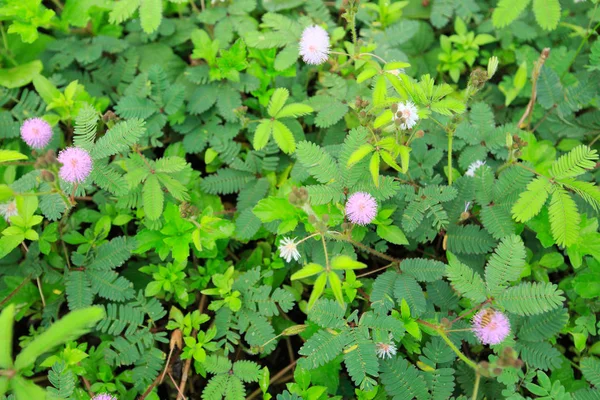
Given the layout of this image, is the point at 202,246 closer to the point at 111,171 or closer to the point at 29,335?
the point at 111,171

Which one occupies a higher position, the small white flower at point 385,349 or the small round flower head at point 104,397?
the small white flower at point 385,349

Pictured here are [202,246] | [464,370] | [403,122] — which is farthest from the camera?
[202,246]

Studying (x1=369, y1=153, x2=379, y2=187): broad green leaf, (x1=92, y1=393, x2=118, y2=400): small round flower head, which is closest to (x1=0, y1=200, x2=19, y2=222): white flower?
(x1=92, y1=393, x2=118, y2=400): small round flower head

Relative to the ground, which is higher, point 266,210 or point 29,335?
point 266,210

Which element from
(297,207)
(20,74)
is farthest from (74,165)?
(20,74)

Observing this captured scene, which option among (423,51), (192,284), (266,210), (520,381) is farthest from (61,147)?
(520,381)

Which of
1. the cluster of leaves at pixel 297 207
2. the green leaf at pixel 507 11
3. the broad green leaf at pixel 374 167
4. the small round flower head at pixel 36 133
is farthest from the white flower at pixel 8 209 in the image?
the green leaf at pixel 507 11

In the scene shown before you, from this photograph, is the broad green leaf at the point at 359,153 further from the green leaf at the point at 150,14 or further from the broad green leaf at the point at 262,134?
the green leaf at the point at 150,14
